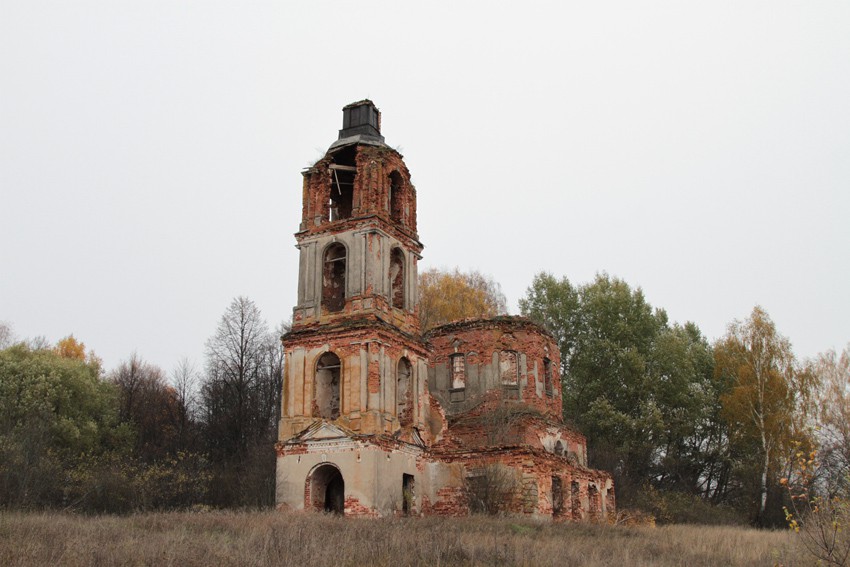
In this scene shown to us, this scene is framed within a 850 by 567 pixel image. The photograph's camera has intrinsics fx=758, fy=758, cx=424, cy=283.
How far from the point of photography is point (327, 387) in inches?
991

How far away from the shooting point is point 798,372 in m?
34.2

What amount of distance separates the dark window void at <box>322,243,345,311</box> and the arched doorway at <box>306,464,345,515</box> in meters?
5.37

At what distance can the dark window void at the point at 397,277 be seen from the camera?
26.4 meters

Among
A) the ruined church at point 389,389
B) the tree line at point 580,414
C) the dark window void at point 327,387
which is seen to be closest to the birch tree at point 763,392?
the tree line at point 580,414

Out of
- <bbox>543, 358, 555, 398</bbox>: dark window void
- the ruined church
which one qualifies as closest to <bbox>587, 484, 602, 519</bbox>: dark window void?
the ruined church

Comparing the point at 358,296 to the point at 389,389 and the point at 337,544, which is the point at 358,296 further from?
the point at 337,544

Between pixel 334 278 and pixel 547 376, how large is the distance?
382 inches

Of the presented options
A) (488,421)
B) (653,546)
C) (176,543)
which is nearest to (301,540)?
(176,543)

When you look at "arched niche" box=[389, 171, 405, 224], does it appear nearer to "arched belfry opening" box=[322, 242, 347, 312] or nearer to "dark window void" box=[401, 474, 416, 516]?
"arched belfry opening" box=[322, 242, 347, 312]

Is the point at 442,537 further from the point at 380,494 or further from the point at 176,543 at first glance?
the point at 380,494

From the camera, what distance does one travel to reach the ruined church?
23.0 metres

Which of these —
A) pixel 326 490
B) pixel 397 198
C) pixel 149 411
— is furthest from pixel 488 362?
pixel 149 411

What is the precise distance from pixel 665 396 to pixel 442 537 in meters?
28.6

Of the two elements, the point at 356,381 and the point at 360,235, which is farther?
the point at 360,235
